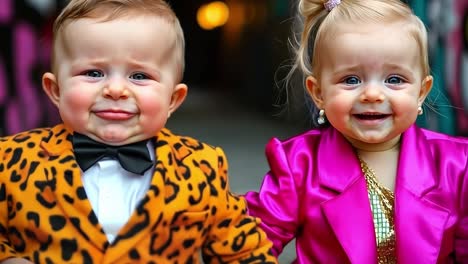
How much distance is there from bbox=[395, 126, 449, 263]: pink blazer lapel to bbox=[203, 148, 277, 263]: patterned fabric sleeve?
1.47 ft

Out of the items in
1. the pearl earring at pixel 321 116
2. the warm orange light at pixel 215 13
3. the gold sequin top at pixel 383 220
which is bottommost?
the warm orange light at pixel 215 13

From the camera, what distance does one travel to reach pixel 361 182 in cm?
238

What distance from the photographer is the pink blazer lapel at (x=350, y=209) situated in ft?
7.63

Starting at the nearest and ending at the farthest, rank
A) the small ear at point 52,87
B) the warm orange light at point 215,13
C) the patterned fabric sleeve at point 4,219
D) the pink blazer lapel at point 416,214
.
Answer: the patterned fabric sleeve at point 4,219 < the small ear at point 52,87 < the pink blazer lapel at point 416,214 < the warm orange light at point 215,13

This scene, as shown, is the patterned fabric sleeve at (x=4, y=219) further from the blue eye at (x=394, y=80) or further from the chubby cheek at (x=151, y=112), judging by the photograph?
the blue eye at (x=394, y=80)

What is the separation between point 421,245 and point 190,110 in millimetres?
10949

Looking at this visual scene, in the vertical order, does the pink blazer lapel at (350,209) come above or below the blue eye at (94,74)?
below

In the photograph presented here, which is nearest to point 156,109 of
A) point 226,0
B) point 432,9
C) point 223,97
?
point 432,9

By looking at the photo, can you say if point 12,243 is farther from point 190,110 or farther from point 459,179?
point 190,110

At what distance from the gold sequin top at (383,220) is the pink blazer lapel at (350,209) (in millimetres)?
36

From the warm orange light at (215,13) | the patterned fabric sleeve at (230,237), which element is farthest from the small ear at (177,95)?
the warm orange light at (215,13)

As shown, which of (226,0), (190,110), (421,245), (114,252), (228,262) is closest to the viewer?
(114,252)

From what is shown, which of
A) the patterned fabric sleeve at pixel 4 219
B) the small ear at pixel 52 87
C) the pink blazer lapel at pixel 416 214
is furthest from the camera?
the pink blazer lapel at pixel 416 214

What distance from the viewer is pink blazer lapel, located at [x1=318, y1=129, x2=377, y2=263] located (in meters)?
2.32
